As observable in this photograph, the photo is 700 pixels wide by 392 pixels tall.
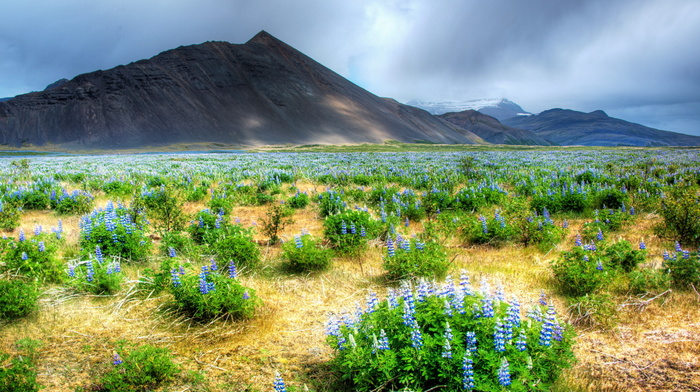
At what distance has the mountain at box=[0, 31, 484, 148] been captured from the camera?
9712cm

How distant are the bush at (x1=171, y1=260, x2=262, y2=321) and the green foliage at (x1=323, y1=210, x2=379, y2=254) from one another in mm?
2131

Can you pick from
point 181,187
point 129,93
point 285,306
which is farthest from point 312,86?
point 285,306

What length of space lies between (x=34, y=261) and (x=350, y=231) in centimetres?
464

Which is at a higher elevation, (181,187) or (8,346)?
(181,187)

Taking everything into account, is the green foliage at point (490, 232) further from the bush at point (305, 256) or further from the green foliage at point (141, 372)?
the green foliage at point (141, 372)

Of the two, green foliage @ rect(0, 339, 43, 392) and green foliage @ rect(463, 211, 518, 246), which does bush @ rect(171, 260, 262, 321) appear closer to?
green foliage @ rect(0, 339, 43, 392)

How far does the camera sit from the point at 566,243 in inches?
262

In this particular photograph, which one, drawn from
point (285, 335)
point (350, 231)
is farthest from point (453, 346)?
point (350, 231)

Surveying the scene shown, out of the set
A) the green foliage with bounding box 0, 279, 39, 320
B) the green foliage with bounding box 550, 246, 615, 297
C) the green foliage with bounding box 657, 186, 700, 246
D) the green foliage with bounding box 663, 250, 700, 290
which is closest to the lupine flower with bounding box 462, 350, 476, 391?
the green foliage with bounding box 550, 246, 615, 297

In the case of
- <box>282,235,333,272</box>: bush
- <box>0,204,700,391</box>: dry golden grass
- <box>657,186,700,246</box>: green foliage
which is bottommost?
<box>0,204,700,391</box>: dry golden grass

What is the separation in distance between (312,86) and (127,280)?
145634 millimetres

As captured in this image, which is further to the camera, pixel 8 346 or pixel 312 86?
pixel 312 86

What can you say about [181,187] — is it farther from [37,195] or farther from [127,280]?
[127,280]

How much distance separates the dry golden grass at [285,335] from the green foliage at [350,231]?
59cm
